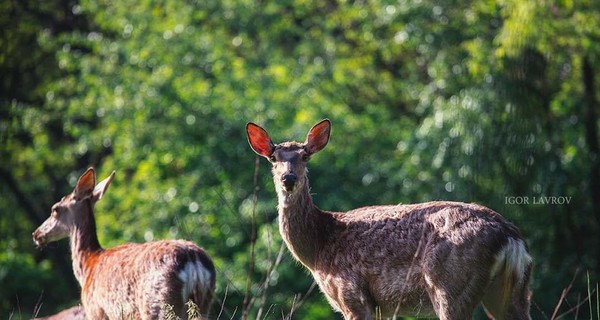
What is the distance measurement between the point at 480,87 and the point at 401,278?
10.0 m

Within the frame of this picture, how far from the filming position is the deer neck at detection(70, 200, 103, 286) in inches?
404

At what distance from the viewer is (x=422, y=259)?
7559 mm

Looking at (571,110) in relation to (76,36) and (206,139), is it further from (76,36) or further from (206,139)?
(76,36)

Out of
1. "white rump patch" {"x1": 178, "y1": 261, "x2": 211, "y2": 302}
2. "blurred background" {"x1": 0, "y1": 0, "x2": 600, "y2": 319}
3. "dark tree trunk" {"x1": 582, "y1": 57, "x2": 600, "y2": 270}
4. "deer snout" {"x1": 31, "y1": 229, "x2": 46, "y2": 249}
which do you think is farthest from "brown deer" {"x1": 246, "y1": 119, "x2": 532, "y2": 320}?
"dark tree trunk" {"x1": 582, "y1": 57, "x2": 600, "y2": 270}

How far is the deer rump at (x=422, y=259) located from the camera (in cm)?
734

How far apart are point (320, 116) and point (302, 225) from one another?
10.7 meters

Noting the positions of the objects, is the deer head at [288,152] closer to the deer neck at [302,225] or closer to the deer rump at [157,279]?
the deer neck at [302,225]

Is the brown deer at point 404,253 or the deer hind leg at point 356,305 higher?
the brown deer at point 404,253

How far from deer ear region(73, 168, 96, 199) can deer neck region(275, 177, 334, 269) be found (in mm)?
2440

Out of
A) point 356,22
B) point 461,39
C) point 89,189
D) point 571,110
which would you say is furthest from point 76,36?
point 89,189

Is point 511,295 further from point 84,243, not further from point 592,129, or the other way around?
point 592,129

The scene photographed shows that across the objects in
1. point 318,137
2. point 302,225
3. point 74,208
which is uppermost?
point 318,137

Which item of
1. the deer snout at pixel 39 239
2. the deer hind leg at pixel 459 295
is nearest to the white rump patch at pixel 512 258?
the deer hind leg at pixel 459 295

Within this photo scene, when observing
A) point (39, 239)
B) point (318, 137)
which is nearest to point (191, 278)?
point (318, 137)
